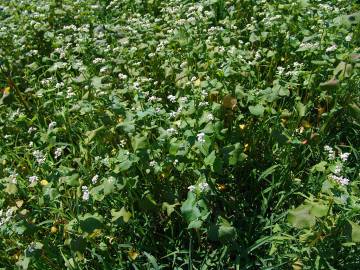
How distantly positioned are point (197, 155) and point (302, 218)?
712 mm

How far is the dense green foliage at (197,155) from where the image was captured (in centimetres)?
234

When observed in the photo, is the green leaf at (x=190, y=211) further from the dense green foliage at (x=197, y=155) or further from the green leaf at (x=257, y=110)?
the green leaf at (x=257, y=110)

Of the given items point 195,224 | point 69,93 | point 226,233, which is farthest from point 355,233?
point 69,93

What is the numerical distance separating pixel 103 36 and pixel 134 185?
2043 mm

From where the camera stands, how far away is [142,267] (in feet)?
8.25

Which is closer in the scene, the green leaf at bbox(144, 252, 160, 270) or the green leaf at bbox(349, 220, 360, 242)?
the green leaf at bbox(349, 220, 360, 242)

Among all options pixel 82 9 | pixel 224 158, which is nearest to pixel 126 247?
pixel 224 158

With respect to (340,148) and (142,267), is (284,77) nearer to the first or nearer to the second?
(340,148)

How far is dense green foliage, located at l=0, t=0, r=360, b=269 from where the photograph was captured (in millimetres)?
2341

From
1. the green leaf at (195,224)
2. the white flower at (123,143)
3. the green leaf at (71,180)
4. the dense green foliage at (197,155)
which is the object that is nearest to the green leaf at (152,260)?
the dense green foliage at (197,155)

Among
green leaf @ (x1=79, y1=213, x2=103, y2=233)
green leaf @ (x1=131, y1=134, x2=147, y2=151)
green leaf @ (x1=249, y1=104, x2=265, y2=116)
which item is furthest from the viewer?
green leaf @ (x1=249, y1=104, x2=265, y2=116)

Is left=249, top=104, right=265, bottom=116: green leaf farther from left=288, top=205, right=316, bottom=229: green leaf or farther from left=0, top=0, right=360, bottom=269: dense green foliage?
left=288, top=205, right=316, bottom=229: green leaf

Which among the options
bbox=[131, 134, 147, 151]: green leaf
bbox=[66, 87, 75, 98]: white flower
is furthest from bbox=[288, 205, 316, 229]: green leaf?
bbox=[66, 87, 75, 98]: white flower

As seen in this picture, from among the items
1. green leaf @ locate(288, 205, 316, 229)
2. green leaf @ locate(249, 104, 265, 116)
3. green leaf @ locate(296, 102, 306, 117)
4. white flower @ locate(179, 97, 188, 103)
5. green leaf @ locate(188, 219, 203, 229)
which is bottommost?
green leaf @ locate(188, 219, 203, 229)
